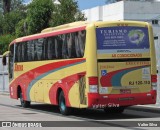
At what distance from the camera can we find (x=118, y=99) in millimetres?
16734

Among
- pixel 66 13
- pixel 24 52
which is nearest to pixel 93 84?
pixel 24 52

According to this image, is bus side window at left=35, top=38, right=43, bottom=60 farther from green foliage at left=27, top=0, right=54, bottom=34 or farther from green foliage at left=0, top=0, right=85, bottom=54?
green foliage at left=27, top=0, right=54, bottom=34

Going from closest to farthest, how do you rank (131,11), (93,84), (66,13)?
(93,84) → (66,13) → (131,11)

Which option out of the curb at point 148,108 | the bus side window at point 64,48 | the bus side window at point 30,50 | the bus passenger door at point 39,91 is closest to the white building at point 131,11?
the bus side window at point 30,50

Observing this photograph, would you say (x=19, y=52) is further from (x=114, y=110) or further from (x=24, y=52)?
(x=114, y=110)

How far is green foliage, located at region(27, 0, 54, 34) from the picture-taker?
42.4m

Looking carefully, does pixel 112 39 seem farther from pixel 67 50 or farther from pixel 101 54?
pixel 67 50

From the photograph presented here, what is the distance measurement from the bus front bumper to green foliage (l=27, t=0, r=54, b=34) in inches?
1037

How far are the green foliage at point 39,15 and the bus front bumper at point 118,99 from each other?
86.4ft

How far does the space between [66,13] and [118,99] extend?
23.5 meters

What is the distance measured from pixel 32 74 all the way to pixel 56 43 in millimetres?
3211

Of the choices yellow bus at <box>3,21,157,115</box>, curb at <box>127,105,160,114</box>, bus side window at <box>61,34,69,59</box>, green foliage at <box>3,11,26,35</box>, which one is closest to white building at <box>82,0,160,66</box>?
green foliage at <box>3,11,26,35</box>

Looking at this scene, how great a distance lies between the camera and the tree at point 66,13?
129ft

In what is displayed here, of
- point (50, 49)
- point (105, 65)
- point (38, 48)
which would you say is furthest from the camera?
point (38, 48)
